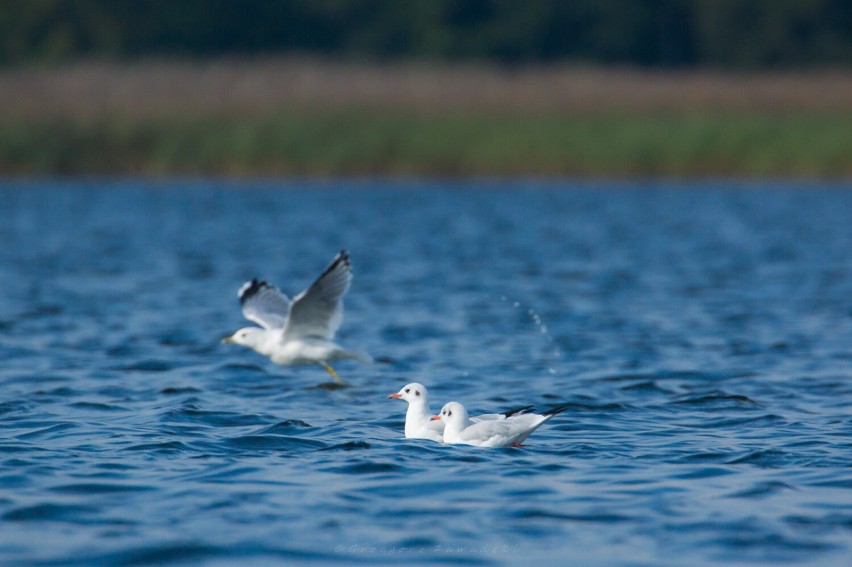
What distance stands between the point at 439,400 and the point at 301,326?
3.78 ft

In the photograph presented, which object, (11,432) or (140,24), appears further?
(140,24)

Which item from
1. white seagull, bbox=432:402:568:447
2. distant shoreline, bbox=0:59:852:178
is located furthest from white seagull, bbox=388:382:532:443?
distant shoreline, bbox=0:59:852:178

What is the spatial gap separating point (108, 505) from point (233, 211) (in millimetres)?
19070

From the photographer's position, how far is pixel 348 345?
11.8 meters

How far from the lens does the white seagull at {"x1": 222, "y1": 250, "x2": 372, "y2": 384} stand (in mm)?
9500

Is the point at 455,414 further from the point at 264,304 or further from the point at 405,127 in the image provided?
the point at 405,127

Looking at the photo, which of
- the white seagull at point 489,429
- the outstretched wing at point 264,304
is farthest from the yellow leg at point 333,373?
the white seagull at point 489,429

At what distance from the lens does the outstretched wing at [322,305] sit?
922 centimetres

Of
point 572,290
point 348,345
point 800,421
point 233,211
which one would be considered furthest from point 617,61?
point 800,421

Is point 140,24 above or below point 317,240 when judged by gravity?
above

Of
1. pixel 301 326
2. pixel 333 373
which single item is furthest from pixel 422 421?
pixel 333 373

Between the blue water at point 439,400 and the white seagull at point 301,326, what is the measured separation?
245 mm

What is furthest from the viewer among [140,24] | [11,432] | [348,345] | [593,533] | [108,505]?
[140,24]

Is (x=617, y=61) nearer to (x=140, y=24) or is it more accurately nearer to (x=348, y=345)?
(x=140, y=24)
